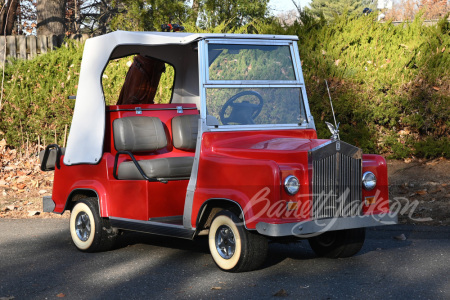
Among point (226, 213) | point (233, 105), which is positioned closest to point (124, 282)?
point (226, 213)

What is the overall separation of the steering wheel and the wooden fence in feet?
28.4

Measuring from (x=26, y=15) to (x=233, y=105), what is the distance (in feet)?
81.4

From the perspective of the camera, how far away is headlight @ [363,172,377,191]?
5.87 m

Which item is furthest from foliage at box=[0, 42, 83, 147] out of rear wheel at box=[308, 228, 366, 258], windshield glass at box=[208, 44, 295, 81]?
rear wheel at box=[308, 228, 366, 258]

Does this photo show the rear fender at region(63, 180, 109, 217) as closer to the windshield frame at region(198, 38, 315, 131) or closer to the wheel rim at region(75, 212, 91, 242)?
the wheel rim at region(75, 212, 91, 242)

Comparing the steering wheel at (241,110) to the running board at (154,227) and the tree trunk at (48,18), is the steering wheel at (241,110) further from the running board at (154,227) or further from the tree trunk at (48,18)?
the tree trunk at (48,18)

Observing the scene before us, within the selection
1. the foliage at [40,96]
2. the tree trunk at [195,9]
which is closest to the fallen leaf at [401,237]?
the foliage at [40,96]

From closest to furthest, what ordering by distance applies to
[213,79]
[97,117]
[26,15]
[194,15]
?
[213,79], [97,117], [194,15], [26,15]

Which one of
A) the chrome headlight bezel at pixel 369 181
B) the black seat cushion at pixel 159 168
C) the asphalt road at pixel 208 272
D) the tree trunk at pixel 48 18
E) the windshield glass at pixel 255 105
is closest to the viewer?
the asphalt road at pixel 208 272

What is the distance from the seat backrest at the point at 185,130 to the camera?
24.3ft

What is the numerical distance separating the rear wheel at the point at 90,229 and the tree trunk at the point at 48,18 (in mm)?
11535

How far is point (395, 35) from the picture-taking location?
1111 cm

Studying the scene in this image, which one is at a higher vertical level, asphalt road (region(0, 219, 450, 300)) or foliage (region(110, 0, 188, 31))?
foliage (region(110, 0, 188, 31))

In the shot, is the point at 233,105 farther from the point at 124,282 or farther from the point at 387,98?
the point at 387,98
